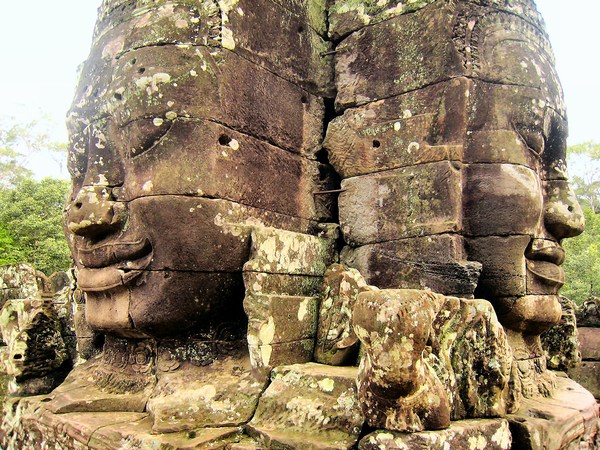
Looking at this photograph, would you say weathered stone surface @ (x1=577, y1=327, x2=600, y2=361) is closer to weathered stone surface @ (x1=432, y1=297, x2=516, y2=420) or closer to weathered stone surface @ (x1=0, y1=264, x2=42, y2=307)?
weathered stone surface @ (x1=432, y1=297, x2=516, y2=420)


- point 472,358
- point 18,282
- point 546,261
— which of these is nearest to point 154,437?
point 472,358

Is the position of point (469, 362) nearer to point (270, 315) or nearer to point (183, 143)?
point (270, 315)

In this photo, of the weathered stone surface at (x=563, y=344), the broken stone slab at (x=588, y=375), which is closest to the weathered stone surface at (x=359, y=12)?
the weathered stone surface at (x=563, y=344)

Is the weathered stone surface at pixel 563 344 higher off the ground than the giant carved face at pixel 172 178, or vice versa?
the giant carved face at pixel 172 178

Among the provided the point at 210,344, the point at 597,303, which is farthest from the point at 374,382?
the point at 597,303

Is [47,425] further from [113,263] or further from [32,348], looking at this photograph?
[113,263]

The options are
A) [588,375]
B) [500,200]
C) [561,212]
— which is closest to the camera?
[500,200]

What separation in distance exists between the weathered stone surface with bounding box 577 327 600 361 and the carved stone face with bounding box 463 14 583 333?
10.2 feet

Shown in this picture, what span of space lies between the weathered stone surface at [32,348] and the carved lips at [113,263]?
931 millimetres

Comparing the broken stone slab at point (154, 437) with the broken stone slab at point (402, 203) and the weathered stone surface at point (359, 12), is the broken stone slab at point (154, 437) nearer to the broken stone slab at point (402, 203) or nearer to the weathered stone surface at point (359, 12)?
the broken stone slab at point (402, 203)

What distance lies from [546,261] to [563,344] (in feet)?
4.50

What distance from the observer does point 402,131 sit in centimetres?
375

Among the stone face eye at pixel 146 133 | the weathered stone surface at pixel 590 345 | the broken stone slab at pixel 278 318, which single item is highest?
the stone face eye at pixel 146 133

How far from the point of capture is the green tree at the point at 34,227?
614 inches
